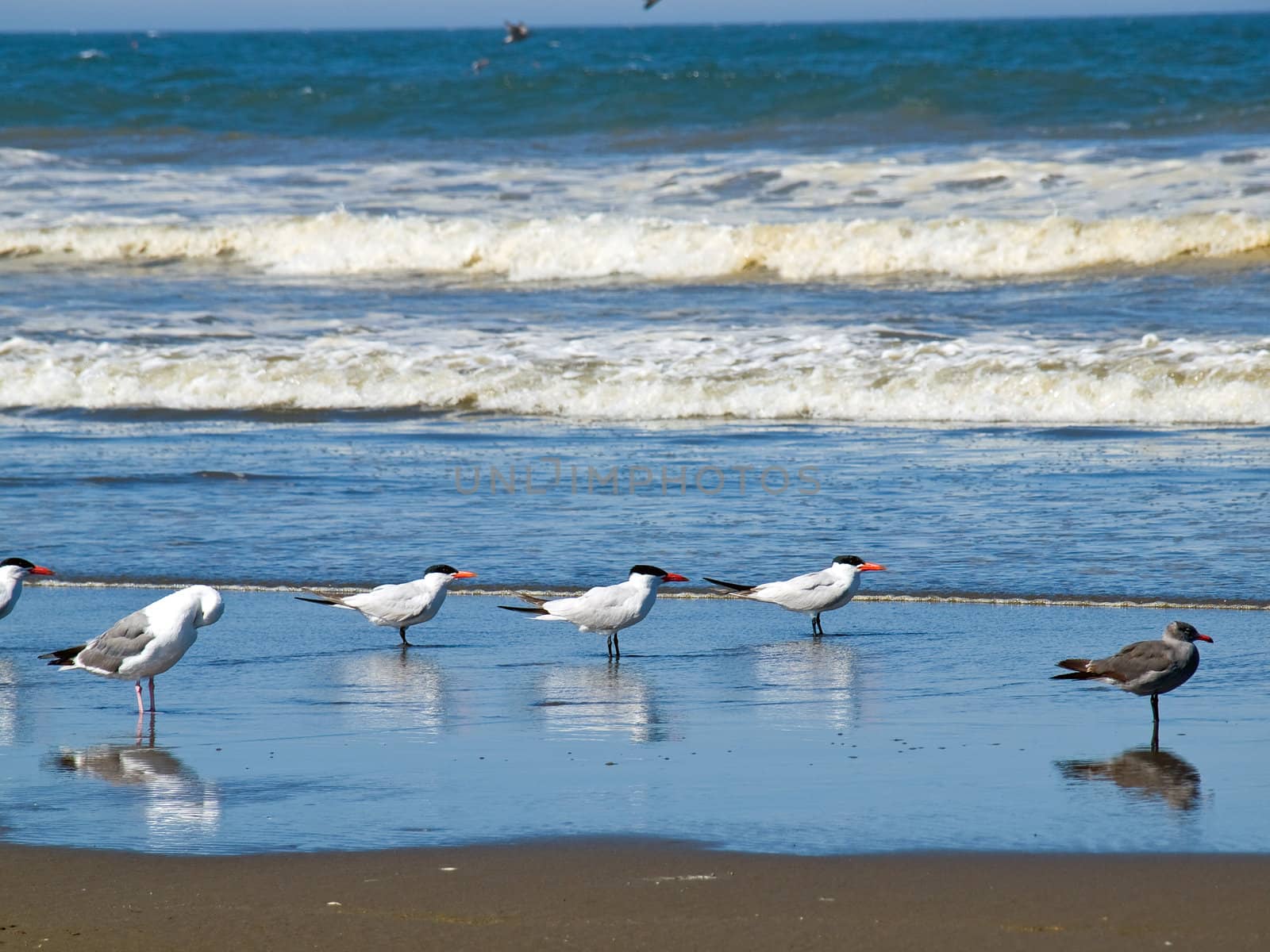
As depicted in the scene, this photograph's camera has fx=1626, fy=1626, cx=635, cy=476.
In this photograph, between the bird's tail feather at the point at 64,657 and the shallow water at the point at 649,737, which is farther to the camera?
the bird's tail feather at the point at 64,657

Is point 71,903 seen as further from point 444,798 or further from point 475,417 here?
point 475,417

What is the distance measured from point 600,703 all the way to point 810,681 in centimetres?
83

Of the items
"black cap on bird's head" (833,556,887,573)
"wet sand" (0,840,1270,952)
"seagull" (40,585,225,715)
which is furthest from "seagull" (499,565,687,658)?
"wet sand" (0,840,1270,952)

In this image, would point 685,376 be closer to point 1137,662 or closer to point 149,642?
point 149,642

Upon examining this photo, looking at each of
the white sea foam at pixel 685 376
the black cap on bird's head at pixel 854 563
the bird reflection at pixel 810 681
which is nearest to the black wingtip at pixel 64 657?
the bird reflection at pixel 810 681

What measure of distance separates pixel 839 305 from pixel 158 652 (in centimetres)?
1216

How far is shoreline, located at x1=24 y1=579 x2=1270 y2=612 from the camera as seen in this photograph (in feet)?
23.2

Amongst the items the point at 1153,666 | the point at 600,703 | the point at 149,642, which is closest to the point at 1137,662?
the point at 1153,666

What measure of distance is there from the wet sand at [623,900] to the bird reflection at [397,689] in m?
1.48

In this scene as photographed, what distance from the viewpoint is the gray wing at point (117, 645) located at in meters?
5.78

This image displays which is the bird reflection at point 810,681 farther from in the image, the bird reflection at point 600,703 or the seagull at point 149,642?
the seagull at point 149,642

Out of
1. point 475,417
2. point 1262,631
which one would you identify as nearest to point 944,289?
point 475,417

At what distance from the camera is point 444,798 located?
4.61m

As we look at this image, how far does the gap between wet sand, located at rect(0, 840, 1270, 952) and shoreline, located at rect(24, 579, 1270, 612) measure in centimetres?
324
